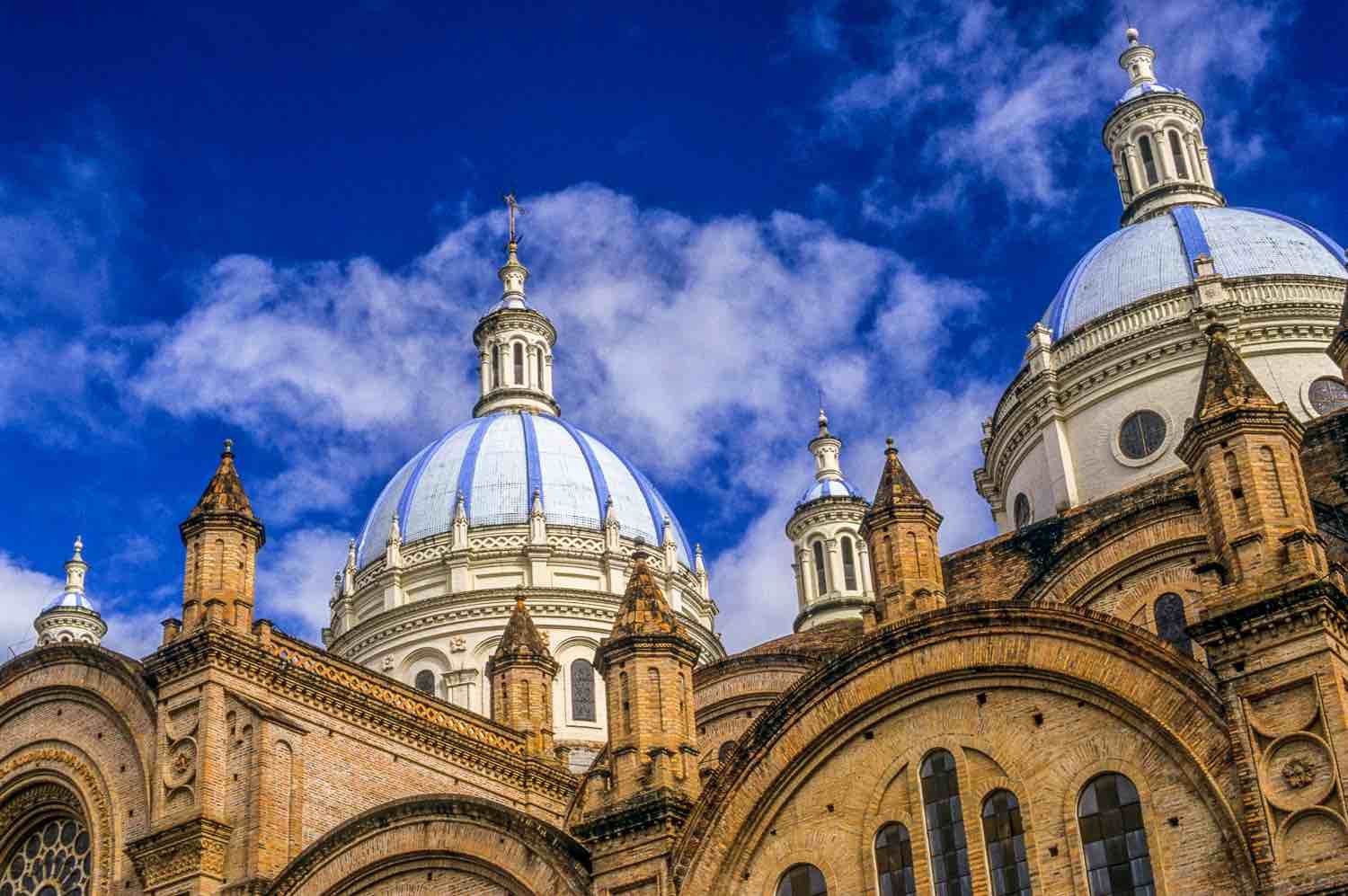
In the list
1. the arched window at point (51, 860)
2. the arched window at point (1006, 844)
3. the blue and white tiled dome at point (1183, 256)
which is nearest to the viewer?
the arched window at point (1006, 844)

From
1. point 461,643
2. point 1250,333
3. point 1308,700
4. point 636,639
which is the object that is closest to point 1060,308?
point 1250,333

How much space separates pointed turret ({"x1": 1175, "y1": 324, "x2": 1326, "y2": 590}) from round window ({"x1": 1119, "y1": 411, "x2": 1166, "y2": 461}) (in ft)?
65.3

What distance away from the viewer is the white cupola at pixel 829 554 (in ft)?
179

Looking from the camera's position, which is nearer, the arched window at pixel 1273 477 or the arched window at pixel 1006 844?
the arched window at pixel 1273 477

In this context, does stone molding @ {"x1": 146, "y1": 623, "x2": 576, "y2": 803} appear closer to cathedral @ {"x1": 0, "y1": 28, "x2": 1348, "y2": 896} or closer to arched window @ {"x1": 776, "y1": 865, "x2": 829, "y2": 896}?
cathedral @ {"x1": 0, "y1": 28, "x2": 1348, "y2": 896}

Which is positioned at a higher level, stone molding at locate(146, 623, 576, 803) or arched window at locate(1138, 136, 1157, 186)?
arched window at locate(1138, 136, 1157, 186)

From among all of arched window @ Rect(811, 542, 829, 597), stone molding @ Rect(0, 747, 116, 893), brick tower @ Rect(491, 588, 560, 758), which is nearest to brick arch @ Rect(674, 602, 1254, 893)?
brick tower @ Rect(491, 588, 560, 758)

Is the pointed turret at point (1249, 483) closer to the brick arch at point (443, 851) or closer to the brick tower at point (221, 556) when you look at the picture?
the brick arch at point (443, 851)

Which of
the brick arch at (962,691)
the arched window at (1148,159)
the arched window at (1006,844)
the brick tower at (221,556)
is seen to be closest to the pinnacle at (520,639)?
the brick tower at (221,556)

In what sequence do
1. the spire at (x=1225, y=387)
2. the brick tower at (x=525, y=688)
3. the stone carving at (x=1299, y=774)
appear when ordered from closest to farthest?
the stone carving at (x=1299, y=774), the spire at (x=1225, y=387), the brick tower at (x=525, y=688)

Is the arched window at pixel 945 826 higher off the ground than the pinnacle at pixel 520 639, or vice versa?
the pinnacle at pixel 520 639

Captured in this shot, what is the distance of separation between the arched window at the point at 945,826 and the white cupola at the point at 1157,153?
30.4m

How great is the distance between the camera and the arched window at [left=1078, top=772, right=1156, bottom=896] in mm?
22750

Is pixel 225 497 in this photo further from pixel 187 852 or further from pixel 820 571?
pixel 820 571
